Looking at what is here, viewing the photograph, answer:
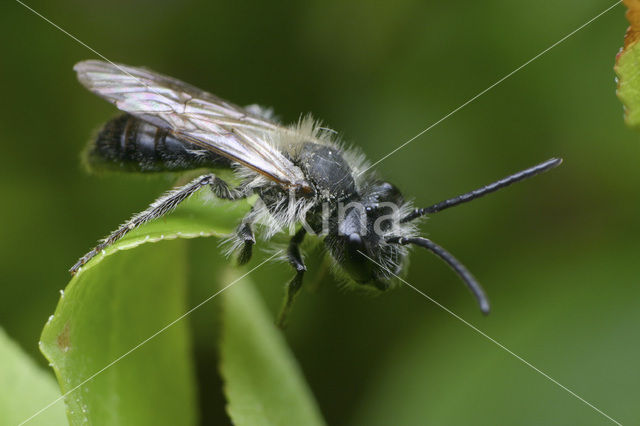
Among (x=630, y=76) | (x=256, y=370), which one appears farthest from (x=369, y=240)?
(x=630, y=76)

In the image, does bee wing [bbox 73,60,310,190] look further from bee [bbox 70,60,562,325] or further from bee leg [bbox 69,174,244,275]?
bee leg [bbox 69,174,244,275]

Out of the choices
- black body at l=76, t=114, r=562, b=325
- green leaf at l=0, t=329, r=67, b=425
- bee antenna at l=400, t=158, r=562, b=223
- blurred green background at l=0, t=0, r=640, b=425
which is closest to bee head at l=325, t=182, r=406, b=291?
black body at l=76, t=114, r=562, b=325

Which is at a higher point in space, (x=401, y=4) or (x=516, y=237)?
(x=401, y=4)

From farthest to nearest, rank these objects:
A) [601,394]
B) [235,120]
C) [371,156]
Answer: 1. [371,156]
2. [235,120]
3. [601,394]

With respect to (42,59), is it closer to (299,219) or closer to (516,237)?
(299,219)

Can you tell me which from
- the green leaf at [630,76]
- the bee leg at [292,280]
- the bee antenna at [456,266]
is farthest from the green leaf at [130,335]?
the green leaf at [630,76]

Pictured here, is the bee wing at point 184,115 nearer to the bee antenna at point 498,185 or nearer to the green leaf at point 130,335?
the green leaf at point 130,335

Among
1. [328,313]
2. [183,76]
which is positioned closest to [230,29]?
[183,76]
